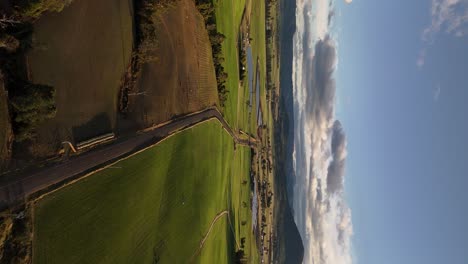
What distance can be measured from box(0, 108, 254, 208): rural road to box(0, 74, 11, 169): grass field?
2679 mm

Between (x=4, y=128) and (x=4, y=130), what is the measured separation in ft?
0.64

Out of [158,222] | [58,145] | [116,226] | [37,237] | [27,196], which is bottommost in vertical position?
[158,222]

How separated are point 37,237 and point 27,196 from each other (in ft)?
14.1

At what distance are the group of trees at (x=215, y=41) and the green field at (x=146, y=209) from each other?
447 inches

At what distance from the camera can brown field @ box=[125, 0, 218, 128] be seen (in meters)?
63.3

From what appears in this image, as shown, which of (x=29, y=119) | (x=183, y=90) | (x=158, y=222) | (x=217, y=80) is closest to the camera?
(x=29, y=119)

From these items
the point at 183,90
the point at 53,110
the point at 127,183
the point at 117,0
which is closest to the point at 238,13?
the point at 183,90

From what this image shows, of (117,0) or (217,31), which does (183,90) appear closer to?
(117,0)

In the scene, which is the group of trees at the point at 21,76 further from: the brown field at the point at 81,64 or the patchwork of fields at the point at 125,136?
the brown field at the point at 81,64

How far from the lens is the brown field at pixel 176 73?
63.3 meters

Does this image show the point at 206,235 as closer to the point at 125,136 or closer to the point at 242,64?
the point at 125,136

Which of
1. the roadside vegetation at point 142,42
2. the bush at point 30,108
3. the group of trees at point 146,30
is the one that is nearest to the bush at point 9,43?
the bush at point 30,108

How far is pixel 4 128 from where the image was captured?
119 feet

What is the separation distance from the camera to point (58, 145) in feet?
142
